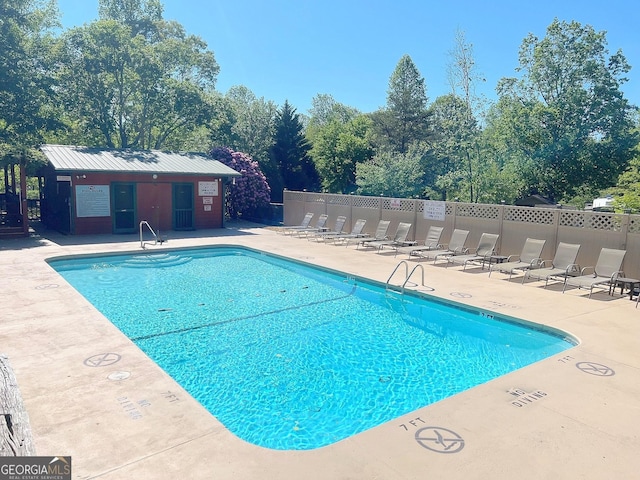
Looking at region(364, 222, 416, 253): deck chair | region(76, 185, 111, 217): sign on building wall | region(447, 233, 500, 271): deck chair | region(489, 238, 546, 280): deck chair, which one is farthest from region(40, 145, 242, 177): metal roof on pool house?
region(489, 238, 546, 280): deck chair

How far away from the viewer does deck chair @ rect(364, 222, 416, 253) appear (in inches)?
547

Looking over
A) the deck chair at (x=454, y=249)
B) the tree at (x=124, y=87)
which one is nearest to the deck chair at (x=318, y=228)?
the deck chair at (x=454, y=249)

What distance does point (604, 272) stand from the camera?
9.18 meters

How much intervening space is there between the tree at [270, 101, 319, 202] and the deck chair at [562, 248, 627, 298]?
1885 centimetres

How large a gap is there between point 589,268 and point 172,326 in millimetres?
8578

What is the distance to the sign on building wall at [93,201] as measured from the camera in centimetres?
1578

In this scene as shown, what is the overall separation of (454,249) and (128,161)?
39.6 ft

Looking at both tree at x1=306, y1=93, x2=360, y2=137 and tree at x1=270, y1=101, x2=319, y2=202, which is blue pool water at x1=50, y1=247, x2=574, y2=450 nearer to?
tree at x1=270, y1=101, x2=319, y2=202

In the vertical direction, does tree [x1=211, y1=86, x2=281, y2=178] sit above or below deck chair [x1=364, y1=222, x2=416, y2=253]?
above

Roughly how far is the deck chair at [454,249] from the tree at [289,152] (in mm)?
15023

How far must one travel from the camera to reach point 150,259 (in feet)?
42.3

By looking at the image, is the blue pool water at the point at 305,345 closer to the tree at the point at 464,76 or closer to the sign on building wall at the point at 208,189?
the sign on building wall at the point at 208,189

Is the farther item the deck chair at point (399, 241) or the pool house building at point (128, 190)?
the pool house building at point (128, 190)

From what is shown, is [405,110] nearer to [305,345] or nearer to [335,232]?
[335,232]
